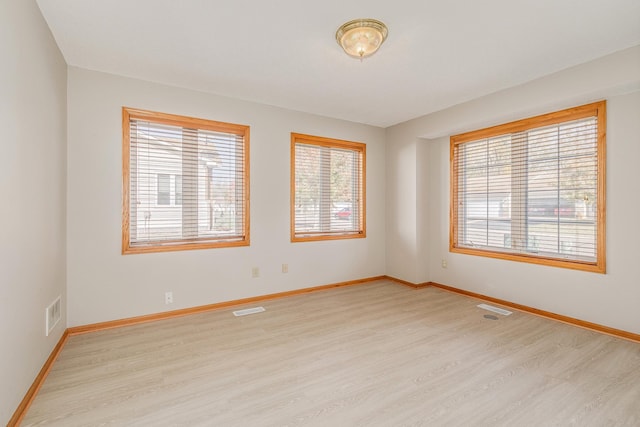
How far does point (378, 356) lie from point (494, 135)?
316 cm

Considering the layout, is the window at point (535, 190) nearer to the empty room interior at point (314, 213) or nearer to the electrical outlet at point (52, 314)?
the empty room interior at point (314, 213)

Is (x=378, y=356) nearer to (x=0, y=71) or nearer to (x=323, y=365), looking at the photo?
(x=323, y=365)

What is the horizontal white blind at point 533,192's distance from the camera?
313 cm

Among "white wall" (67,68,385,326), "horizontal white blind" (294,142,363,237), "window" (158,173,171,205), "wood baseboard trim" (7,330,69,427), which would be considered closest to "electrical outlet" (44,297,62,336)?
"wood baseboard trim" (7,330,69,427)

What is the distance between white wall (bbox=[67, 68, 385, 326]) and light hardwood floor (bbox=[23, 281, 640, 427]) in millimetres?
379

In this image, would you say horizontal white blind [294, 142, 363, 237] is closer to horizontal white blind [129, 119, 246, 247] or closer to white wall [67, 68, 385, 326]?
white wall [67, 68, 385, 326]

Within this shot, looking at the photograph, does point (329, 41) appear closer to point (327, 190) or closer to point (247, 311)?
point (327, 190)

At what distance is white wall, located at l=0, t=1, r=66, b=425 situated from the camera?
1.61 m

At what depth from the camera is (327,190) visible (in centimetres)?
460

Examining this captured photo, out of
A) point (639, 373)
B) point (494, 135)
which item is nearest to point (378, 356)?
point (639, 373)

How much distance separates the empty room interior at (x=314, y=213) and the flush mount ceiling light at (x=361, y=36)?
0.06ft

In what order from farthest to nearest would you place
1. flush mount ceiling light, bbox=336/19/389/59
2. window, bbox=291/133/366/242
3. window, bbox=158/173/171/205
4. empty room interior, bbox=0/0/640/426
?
1. window, bbox=291/133/366/242
2. window, bbox=158/173/171/205
3. flush mount ceiling light, bbox=336/19/389/59
4. empty room interior, bbox=0/0/640/426

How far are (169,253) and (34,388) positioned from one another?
1.54 meters

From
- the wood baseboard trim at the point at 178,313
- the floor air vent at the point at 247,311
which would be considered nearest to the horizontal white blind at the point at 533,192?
the wood baseboard trim at the point at 178,313
